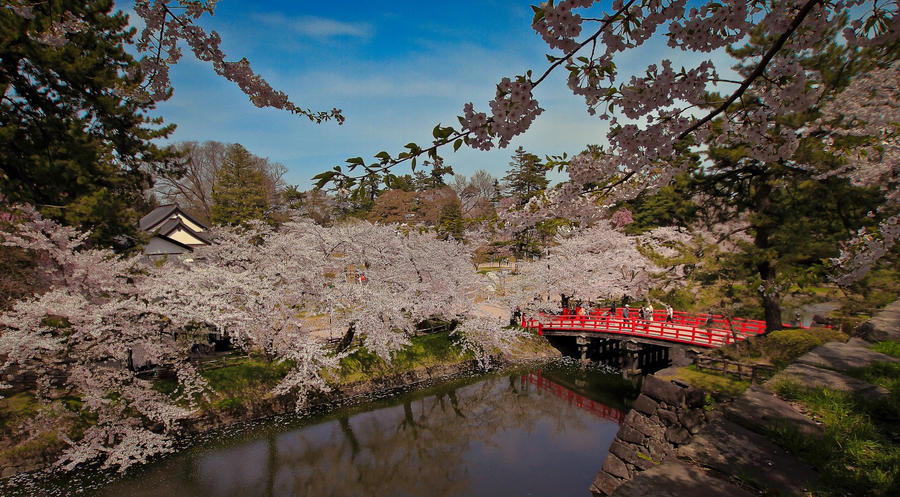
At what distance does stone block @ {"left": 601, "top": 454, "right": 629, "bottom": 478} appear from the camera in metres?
8.59

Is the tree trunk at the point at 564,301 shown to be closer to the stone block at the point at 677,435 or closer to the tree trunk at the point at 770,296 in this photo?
the tree trunk at the point at 770,296

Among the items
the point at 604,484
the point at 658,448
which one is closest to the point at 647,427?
the point at 658,448

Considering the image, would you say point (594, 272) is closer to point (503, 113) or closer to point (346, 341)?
point (346, 341)

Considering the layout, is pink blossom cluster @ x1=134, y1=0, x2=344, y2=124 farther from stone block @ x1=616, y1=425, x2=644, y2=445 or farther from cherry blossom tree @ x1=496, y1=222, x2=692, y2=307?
cherry blossom tree @ x1=496, y1=222, x2=692, y2=307

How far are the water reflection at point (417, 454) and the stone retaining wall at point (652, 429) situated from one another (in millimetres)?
887

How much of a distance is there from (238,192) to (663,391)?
28.0 meters

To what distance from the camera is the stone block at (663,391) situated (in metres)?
Result: 8.07

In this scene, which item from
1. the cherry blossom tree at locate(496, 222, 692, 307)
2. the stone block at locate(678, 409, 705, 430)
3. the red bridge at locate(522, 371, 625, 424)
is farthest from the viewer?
the cherry blossom tree at locate(496, 222, 692, 307)

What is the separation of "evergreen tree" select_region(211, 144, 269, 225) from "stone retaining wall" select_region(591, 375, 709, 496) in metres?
25.3

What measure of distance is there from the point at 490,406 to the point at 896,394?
36.3ft

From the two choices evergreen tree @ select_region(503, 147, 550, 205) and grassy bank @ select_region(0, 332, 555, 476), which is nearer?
grassy bank @ select_region(0, 332, 555, 476)

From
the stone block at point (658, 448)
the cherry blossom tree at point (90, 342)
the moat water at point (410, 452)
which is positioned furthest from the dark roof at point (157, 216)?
the stone block at point (658, 448)

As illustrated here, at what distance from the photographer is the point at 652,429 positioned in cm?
838

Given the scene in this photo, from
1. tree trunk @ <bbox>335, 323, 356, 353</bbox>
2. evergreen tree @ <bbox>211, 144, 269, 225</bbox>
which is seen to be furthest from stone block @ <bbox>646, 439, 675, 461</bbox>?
evergreen tree @ <bbox>211, 144, 269, 225</bbox>
